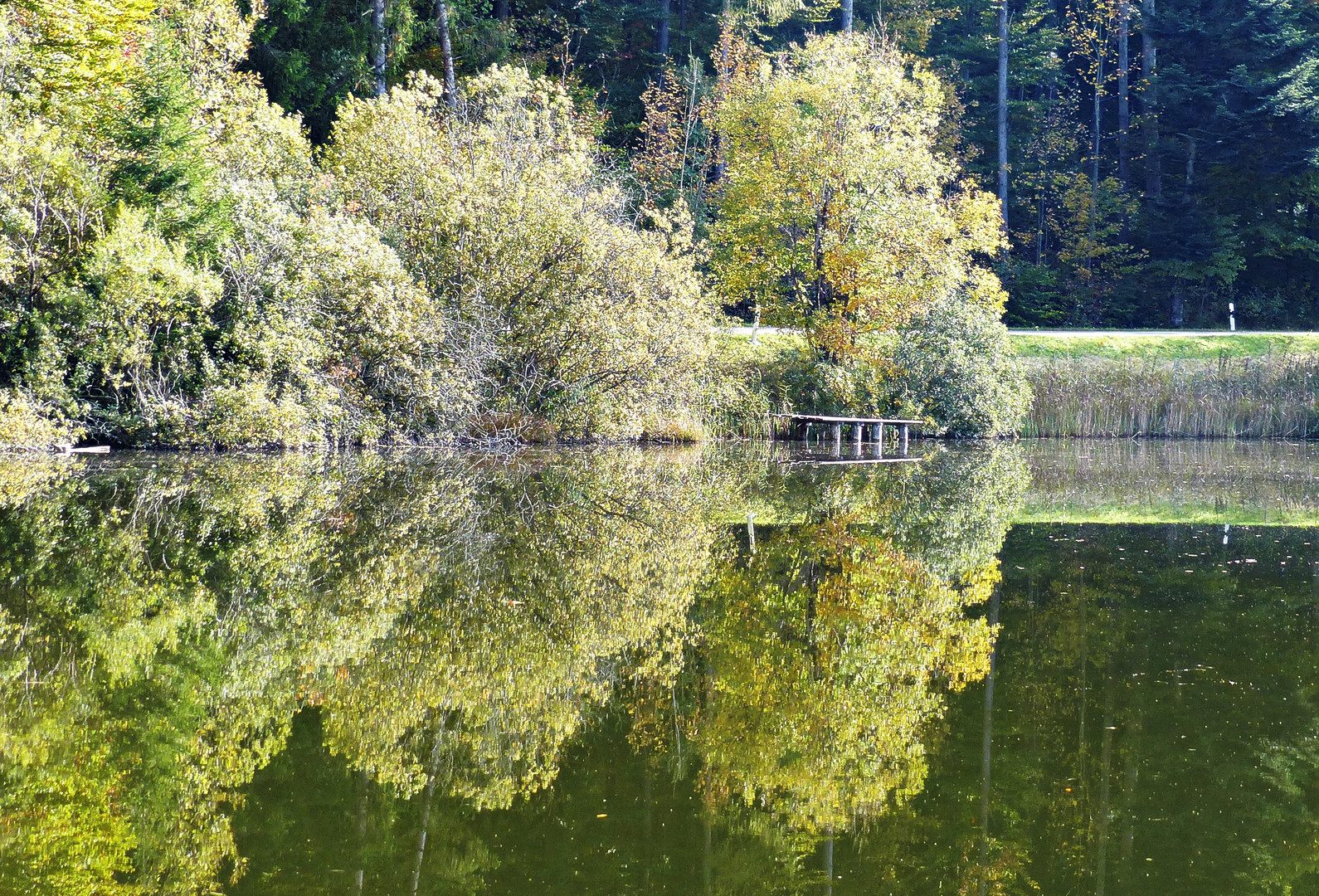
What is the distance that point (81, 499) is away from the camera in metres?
12.5

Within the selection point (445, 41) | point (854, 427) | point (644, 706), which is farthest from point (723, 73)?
point (644, 706)

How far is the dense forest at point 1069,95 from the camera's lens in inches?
1389

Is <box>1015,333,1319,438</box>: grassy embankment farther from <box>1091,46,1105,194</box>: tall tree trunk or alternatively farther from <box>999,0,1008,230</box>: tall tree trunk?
<box>1091,46,1105,194</box>: tall tree trunk

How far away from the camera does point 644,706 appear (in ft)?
19.1

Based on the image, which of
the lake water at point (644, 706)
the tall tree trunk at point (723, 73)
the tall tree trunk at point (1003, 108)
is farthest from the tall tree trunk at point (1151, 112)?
the lake water at point (644, 706)

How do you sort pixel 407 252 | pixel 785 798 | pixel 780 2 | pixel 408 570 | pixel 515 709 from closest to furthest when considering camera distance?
pixel 785 798
pixel 515 709
pixel 408 570
pixel 407 252
pixel 780 2

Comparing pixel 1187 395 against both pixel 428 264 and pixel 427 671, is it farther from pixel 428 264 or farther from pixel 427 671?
pixel 427 671

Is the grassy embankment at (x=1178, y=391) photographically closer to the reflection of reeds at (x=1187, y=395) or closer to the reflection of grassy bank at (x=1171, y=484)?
the reflection of reeds at (x=1187, y=395)

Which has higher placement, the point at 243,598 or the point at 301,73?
the point at 301,73

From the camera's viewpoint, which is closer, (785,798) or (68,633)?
(785,798)

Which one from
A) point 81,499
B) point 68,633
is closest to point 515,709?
point 68,633

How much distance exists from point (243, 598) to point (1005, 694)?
5.26 meters

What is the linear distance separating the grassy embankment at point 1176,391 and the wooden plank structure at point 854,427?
2389 millimetres

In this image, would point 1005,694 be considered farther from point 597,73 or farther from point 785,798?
point 597,73
